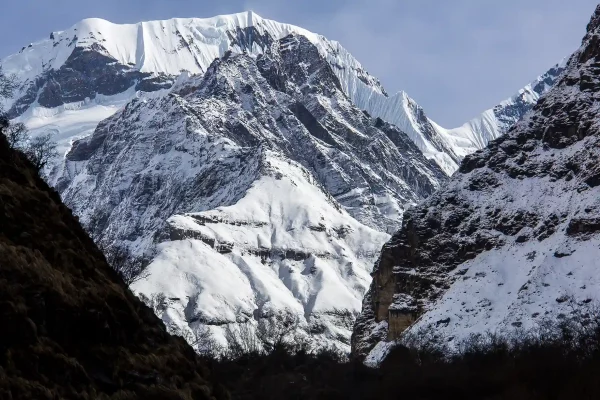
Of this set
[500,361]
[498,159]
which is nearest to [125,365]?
→ [500,361]

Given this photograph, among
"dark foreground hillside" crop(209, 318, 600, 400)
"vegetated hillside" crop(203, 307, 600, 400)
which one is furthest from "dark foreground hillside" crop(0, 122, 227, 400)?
"vegetated hillside" crop(203, 307, 600, 400)

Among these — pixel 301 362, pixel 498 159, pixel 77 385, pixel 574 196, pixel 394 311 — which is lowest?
pixel 77 385

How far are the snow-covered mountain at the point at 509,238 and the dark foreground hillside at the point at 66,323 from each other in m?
82.9

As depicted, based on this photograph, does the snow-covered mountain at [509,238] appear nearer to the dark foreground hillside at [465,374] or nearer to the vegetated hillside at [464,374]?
the vegetated hillside at [464,374]

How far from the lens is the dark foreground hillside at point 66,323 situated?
23375 millimetres

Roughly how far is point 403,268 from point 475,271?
14.6 metres

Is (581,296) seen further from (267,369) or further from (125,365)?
(125,365)

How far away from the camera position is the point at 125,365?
1046 inches

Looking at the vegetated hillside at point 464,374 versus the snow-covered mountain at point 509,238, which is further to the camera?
the snow-covered mountain at point 509,238

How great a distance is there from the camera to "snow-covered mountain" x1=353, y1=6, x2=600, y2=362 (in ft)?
379

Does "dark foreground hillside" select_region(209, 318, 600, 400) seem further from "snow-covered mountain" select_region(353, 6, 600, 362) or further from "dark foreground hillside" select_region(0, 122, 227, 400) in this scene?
"dark foreground hillside" select_region(0, 122, 227, 400)

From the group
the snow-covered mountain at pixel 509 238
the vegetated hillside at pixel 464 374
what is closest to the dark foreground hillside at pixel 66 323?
the vegetated hillside at pixel 464 374

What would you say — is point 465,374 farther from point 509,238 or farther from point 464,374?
point 509,238

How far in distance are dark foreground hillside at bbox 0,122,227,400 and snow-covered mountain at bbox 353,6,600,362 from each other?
82884mm
